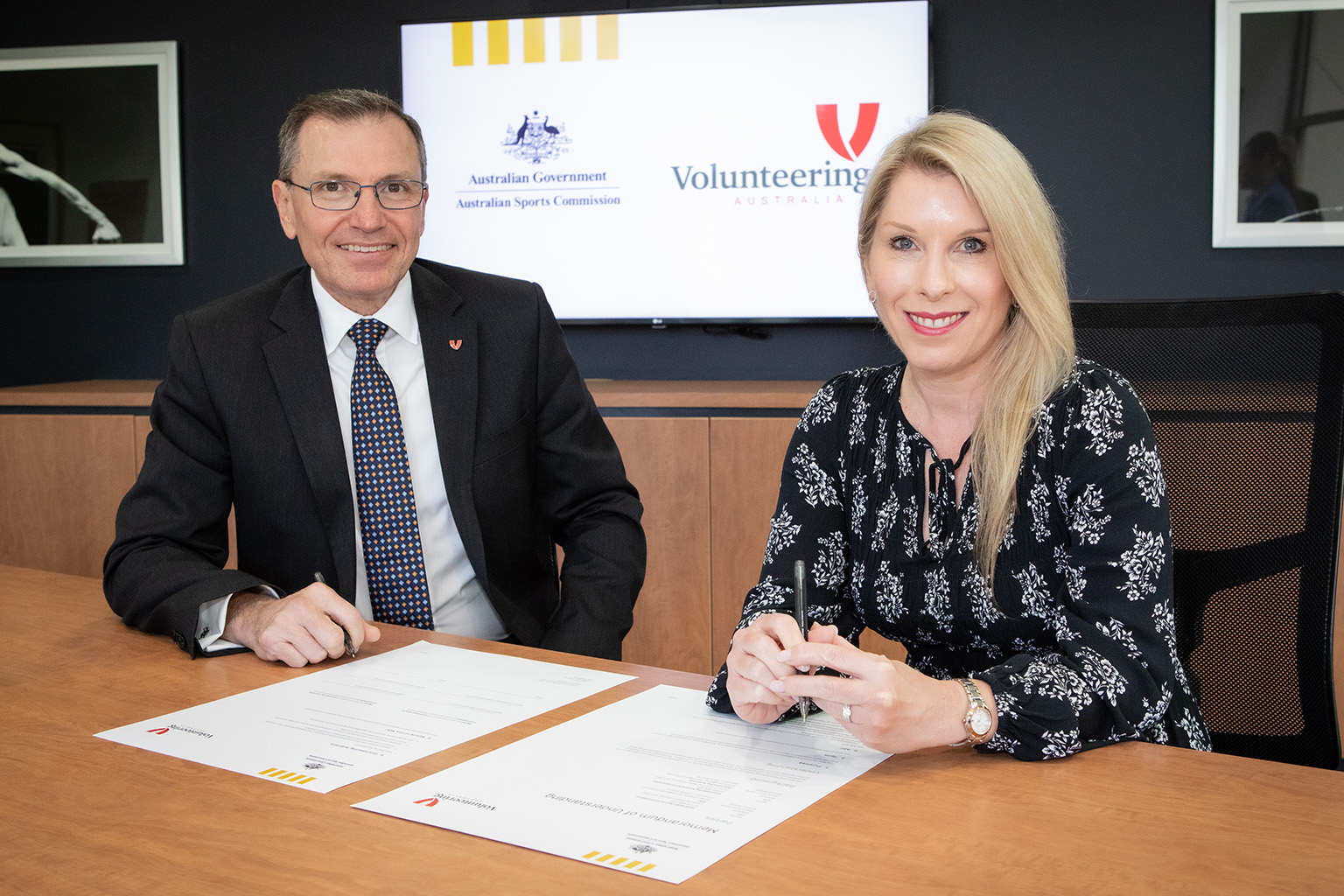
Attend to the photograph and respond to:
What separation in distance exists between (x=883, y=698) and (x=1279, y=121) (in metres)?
3.04

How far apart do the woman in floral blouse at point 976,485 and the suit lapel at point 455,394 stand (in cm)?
58

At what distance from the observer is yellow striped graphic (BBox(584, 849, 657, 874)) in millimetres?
868

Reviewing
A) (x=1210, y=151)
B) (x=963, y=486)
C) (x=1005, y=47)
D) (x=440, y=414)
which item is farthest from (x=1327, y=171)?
(x=440, y=414)

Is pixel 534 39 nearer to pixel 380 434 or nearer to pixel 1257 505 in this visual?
pixel 380 434

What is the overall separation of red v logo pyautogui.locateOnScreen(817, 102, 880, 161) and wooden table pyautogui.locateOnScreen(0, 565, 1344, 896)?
2746 millimetres

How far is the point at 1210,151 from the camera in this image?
348 centimetres

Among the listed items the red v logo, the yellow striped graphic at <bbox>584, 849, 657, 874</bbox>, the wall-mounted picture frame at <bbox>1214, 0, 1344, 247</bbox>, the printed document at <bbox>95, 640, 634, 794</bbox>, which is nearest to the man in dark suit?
the printed document at <bbox>95, 640, 634, 794</bbox>

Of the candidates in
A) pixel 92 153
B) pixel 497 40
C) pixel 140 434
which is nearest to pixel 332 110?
pixel 497 40

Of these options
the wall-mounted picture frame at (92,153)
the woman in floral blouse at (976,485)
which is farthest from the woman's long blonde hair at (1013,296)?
the wall-mounted picture frame at (92,153)

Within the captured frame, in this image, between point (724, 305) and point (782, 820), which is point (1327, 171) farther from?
point (782, 820)

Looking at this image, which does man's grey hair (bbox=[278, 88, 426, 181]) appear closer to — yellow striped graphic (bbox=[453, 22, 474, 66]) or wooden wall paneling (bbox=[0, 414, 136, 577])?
yellow striped graphic (bbox=[453, 22, 474, 66])

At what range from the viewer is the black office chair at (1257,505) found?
5.11 feet

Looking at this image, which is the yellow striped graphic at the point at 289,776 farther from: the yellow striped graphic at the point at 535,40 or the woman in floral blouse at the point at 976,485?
the yellow striped graphic at the point at 535,40

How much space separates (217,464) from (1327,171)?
3126 millimetres
